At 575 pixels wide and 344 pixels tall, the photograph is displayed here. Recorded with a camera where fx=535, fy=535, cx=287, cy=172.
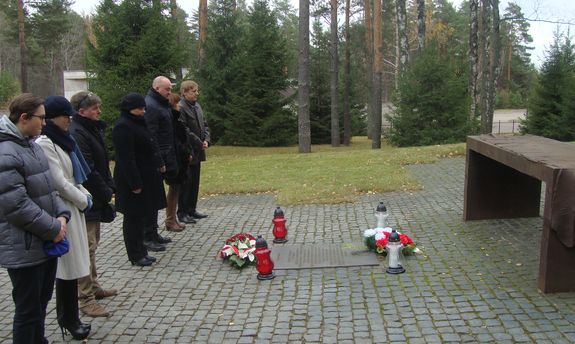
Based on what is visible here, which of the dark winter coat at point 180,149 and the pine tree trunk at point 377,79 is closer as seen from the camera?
the dark winter coat at point 180,149

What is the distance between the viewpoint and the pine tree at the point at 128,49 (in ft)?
61.2

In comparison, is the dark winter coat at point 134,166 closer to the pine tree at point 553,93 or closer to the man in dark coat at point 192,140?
the man in dark coat at point 192,140

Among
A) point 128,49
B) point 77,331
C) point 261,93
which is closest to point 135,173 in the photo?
point 77,331

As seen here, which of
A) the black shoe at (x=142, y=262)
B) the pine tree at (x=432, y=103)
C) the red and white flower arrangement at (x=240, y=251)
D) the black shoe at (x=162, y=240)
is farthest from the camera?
the pine tree at (x=432, y=103)

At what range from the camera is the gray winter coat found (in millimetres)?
3262

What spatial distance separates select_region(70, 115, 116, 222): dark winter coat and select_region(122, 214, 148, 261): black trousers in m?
0.97

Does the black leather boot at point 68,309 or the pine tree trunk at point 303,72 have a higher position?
the pine tree trunk at point 303,72

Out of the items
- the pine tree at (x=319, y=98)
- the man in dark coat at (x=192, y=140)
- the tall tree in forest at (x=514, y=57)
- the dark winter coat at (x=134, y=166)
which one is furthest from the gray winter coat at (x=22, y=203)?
the tall tree in forest at (x=514, y=57)

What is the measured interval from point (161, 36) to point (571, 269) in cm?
1683

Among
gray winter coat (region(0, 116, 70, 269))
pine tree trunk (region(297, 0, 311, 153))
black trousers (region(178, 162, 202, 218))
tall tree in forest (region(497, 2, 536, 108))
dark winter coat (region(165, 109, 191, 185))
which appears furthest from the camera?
tall tree in forest (region(497, 2, 536, 108))

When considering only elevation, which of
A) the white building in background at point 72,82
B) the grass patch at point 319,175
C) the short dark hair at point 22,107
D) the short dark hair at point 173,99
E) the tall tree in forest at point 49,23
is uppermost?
the tall tree in forest at point 49,23

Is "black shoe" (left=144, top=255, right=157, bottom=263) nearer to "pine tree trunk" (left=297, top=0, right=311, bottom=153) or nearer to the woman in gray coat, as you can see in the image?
the woman in gray coat

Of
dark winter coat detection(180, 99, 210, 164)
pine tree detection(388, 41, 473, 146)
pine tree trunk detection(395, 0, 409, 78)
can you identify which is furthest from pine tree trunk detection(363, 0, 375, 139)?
dark winter coat detection(180, 99, 210, 164)

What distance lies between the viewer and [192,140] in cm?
772
